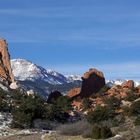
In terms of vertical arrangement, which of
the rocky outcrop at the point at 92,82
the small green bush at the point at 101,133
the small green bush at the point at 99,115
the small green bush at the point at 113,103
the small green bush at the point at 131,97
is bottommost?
the small green bush at the point at 101,133

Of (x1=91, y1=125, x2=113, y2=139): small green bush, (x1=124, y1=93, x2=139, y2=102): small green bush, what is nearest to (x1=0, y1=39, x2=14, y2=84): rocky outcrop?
(x1=124, y1=93, x2=139, y2=102): small green bush

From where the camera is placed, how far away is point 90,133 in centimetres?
5122

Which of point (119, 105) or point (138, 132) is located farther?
point (119, 105)

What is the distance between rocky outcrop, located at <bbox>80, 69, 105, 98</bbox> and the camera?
139 meters

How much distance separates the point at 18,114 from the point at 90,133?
2723 cm

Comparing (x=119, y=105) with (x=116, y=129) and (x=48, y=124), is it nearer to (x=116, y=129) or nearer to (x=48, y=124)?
(x=48, y=124)

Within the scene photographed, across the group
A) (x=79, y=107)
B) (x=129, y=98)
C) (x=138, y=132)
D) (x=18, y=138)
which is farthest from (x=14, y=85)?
(x=138, y=132)

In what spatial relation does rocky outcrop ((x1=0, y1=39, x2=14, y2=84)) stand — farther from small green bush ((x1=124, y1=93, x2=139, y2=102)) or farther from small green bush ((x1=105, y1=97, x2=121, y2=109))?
small green bush ((x1=105, y1=97, x2=121, y2=109))

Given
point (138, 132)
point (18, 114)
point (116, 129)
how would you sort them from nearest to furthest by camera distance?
point (138, 132), point (116, 129), point (18, 114)

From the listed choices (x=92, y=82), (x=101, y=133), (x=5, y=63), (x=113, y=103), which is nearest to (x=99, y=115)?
(x=113, y=103)

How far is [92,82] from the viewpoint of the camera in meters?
141

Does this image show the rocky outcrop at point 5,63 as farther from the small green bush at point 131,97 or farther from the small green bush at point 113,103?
the small green bush at point 113,103

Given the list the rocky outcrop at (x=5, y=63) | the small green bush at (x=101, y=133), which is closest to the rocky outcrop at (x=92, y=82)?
the rocky outcrop at (x=5, y=63)

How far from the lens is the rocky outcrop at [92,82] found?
139 m
